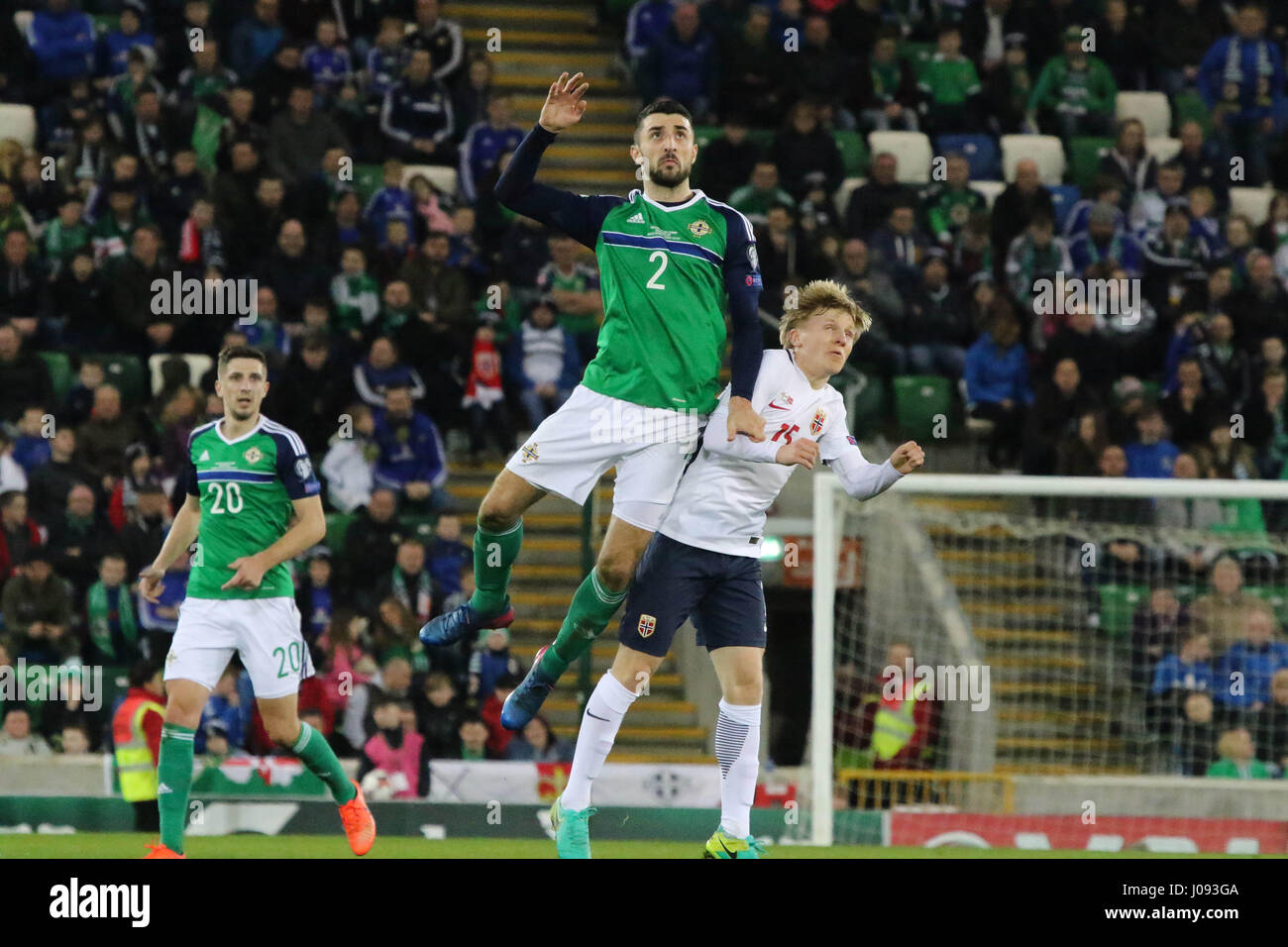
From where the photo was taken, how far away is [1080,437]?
1402 cm

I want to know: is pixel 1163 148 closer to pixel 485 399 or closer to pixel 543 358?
pixel 543 358

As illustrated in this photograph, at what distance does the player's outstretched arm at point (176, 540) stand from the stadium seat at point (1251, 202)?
36.8 feet

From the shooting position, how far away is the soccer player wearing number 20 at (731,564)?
7711mm

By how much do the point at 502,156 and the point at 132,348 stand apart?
10.7 ft

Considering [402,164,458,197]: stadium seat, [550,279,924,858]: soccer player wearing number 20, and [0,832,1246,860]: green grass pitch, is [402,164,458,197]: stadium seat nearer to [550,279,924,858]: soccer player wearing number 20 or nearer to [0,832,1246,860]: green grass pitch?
[0,832,1246,860]: green grass pitch

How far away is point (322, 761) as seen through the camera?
342 inches

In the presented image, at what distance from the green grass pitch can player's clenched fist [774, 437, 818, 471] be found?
2672 mm

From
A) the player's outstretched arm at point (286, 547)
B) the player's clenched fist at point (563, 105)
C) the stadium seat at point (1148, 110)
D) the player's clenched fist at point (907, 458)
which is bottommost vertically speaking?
the player's outstretched arm at point (286, 547)

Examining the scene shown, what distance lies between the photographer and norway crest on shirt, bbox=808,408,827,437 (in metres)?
→ 7.78

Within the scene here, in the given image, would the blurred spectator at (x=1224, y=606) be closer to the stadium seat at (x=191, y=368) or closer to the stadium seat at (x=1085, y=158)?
the stadium seat at (x=1085, y=158)

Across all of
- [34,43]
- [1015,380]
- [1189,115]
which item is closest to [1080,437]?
[1015,380]

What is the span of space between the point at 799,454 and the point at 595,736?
1.56m

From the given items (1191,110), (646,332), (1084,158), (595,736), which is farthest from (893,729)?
(1191,110)

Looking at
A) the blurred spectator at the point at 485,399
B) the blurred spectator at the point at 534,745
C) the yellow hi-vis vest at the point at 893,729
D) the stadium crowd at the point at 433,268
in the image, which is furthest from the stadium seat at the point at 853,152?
the blurred spectator at the point at 534,745
